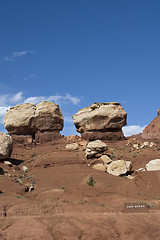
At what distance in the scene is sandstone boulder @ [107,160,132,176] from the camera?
22281mm

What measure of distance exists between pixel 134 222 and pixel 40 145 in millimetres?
23268

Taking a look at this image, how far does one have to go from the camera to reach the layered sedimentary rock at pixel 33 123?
3322 centimetres

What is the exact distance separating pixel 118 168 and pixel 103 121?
1019cm

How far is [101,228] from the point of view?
9.37 meters

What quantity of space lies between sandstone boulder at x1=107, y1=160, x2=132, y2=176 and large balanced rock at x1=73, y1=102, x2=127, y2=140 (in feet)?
29.5

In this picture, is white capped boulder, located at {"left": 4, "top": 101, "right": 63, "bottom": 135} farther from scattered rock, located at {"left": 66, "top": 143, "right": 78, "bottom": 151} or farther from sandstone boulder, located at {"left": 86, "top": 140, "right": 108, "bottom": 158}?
sandstone boulder, located at {"left": 86, "top": 140, "right": 108, "bottom": 158}

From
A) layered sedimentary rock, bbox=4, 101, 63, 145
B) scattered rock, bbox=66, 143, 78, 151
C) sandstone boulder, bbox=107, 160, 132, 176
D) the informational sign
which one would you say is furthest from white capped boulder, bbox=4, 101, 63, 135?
the informational sign

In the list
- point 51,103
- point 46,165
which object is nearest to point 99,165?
point 46,165

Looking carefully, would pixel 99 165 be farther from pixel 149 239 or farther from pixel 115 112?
pixel 149 239

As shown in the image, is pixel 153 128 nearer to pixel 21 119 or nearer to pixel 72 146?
pixel 72 146

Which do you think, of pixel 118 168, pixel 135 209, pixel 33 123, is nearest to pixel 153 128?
pixel 33 123

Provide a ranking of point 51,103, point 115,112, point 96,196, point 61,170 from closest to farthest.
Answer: point 96,196 < point 61,170 < point 115,112 < point 51,103

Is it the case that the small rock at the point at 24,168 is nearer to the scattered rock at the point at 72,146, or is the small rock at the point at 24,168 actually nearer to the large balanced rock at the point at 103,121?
the scattered rock at the point at 72,146

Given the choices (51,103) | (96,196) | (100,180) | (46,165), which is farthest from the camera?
(51,103)
